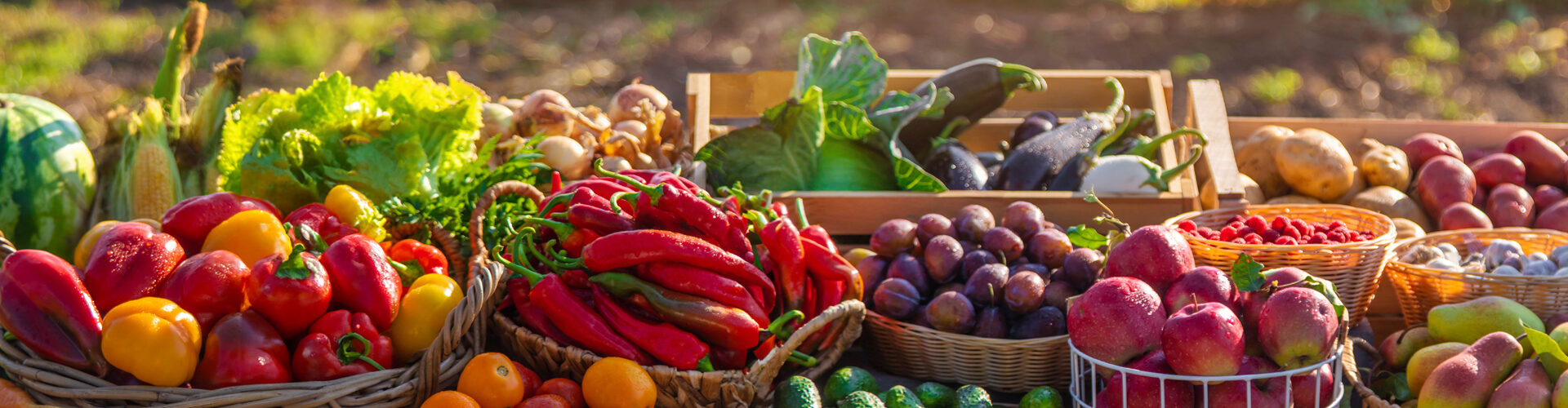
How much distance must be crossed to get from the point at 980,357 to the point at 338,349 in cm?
128

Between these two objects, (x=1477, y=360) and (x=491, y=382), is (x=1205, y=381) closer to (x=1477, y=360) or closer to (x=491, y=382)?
(x=1477, y=360)

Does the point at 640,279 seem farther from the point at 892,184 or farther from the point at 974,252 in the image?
the point at 892,184

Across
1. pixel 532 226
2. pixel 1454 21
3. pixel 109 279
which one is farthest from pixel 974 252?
pixel 1454 21

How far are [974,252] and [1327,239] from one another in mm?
778

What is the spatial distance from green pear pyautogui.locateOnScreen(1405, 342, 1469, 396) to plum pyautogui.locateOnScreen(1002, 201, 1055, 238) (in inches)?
31.3

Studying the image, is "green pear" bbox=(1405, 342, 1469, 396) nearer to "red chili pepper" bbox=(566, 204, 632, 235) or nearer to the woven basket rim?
the woven basket rim

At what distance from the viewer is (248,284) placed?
1946 millimetres

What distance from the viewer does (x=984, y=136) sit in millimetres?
3783

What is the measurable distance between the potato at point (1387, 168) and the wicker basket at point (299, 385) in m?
2.59

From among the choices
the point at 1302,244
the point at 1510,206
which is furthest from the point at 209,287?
the point at 1510,206

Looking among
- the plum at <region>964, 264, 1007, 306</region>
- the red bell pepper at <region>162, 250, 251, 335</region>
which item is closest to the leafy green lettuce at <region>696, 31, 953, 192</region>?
the plum at <region>964, 264, 1007, 306</region>

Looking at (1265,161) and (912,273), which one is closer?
(912,273)

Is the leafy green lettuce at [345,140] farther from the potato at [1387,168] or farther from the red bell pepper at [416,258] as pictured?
the potato at [1387,168]

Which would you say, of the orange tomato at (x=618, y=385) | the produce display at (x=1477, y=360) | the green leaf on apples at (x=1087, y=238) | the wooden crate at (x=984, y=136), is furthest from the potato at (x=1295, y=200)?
the orange tomato at (x=618, y=385)
